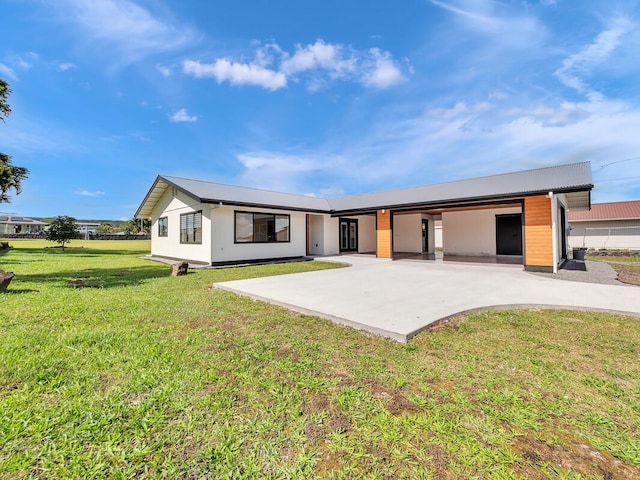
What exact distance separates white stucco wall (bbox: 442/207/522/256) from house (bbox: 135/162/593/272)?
0.16 ft

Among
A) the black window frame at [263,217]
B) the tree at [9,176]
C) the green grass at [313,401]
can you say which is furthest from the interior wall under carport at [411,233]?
the tree at [9,176]

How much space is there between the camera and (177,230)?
1460cm

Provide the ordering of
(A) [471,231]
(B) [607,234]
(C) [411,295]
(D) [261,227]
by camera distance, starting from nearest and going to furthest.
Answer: (C) [411,295]
(D) [261,227]
(A) [471,231]
(B) [607,234]

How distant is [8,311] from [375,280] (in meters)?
7.89

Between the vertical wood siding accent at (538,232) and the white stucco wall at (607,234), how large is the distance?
18977mm

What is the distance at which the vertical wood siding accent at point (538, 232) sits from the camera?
31.4 feet

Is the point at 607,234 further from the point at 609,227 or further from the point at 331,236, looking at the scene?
the point at 331,236

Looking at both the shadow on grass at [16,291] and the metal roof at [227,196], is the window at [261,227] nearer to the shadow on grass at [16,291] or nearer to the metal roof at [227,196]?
the metal roof at [227,196]

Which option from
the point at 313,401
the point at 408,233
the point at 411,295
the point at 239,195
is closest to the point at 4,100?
the point at 239,195

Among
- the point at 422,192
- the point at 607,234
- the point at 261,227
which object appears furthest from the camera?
the point at 607,234

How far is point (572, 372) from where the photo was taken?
2961 mm

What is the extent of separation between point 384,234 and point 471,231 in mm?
5785

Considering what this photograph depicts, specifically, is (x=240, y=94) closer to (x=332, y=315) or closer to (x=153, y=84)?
(x=153, y=84)

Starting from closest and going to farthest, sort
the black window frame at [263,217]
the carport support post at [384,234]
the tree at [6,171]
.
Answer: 1. the tree at [6,171]
2. the black window frame at [263,217]
3. the carport support post at [384,234]
